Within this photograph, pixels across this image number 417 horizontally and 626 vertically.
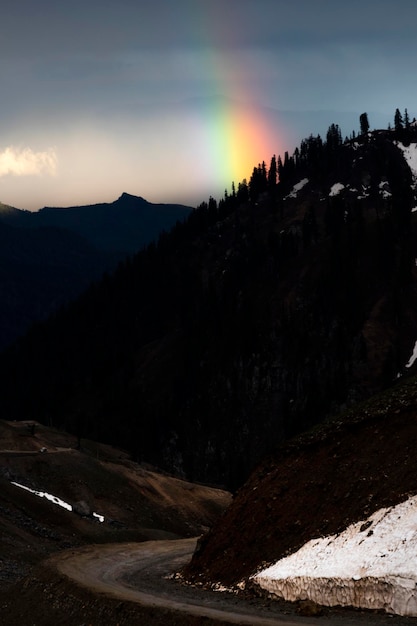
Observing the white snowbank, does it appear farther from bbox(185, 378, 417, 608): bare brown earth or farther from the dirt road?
bbox(185, 378, 417, 608): bare brown earth

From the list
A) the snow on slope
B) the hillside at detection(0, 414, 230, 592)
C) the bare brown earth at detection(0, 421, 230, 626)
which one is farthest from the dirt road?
the hillside at detection(0, 414, 230, 592)

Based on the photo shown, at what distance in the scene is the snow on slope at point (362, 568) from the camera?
25453mm

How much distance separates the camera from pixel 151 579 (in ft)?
128

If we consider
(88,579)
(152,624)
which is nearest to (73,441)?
(88,579)

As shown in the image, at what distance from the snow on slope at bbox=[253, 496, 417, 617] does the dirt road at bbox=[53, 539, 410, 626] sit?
658 mm

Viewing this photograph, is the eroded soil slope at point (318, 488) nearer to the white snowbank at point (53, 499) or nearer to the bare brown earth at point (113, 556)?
the bare brown earth at point (113, 556)

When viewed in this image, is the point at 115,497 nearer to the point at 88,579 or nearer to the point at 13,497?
the point at 13,497

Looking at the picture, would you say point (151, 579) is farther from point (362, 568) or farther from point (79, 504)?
point (79, 504)

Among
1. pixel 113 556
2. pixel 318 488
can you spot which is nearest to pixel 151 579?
pixel 113 556

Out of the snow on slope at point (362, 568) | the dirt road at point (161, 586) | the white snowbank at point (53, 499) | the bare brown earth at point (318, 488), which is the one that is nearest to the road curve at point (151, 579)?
the dirt road at point (161, 586)

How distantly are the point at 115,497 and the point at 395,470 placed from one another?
2607 inches

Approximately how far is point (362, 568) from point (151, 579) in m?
15.0

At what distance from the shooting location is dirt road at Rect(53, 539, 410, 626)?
26330 millimetres

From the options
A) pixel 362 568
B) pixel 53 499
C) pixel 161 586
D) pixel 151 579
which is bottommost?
pixel 53 499
